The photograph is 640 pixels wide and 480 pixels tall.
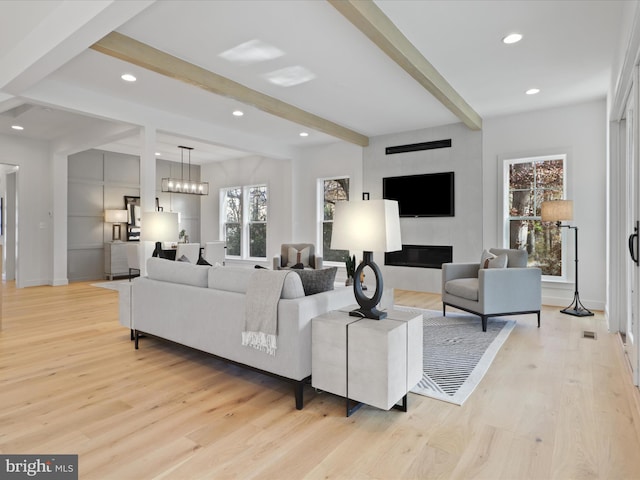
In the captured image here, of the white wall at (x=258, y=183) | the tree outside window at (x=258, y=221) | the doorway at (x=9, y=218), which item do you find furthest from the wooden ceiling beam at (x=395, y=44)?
the doorway at (x=9, y=218)

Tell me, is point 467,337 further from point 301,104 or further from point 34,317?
point 34,317

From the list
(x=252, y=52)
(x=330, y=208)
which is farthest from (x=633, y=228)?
(x=330, y=208)

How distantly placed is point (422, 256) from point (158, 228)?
13.9 ft

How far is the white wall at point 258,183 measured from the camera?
26.9 ft

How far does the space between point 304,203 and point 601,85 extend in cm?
520

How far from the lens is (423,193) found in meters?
6.50

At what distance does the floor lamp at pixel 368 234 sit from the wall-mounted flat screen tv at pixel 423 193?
13.4ft

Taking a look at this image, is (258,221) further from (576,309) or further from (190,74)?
(576,309)

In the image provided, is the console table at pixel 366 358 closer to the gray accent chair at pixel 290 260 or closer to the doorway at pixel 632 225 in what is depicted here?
the doorway at pixel 632 225

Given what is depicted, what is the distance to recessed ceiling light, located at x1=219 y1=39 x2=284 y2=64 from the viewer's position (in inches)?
140

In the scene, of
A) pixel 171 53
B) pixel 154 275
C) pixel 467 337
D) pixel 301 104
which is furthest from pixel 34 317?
pixel 467 337

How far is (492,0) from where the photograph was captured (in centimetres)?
290

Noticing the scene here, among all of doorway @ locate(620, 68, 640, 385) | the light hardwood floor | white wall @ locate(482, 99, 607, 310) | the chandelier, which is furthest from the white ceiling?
the light hardwood floor

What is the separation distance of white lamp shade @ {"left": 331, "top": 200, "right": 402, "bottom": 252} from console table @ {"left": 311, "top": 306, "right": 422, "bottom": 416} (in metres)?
0.46
